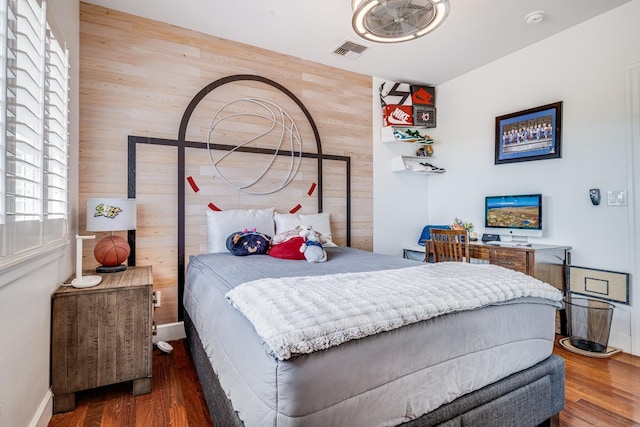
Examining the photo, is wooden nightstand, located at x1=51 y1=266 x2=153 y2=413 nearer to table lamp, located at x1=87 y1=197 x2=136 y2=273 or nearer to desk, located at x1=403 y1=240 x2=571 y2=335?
table lamp, located at x1=87 y1=197 x2=136 y2=273

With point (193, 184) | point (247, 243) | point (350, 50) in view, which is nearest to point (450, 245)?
point (247, 243)

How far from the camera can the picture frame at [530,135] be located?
10.1 feet

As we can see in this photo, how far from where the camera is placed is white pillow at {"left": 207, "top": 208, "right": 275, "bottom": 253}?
2764 mm

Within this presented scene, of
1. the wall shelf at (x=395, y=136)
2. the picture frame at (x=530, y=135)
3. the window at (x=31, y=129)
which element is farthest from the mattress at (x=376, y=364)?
the wall shelf at (x=395, y=136)

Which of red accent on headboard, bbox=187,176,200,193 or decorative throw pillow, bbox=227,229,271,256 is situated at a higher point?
red accent on headboard, bbox=187,176,200,193

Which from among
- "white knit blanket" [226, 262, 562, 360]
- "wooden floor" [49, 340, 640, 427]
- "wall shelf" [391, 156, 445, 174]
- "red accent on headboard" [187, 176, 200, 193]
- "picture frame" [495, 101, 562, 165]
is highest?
"picture frame" [495, 101, 562, 165]

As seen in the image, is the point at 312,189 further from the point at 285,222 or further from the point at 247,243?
the point at 247,243

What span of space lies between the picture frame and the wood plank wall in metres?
2.21

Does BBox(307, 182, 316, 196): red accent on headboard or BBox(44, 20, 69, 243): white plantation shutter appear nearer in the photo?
BBox(44, 20, 69, 243): white plantation shutter

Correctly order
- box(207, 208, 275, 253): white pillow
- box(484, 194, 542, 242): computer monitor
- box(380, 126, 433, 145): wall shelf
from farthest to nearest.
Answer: box(380, 126, 433, 145): wall shelf → box(484, 194, 542, 242): computer monitor → box(207, 208, 275, 253): white pillow

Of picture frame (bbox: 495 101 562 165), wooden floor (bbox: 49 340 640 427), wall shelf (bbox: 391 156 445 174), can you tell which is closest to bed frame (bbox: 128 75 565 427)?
wooden floor (bbox: 49 340 640 427)

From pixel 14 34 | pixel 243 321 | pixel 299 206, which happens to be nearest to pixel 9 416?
pixel 243 321

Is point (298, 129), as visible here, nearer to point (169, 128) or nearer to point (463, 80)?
point (169, 128)

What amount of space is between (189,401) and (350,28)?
3.10 metres
